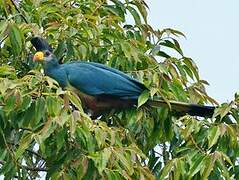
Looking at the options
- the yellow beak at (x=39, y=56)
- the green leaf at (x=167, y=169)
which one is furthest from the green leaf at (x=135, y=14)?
the green leaf at (x=167, y=169)

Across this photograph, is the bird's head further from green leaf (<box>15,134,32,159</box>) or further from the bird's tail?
green leaf (<box>15,134,32,159</box>)

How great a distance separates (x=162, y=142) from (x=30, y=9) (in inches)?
38.4

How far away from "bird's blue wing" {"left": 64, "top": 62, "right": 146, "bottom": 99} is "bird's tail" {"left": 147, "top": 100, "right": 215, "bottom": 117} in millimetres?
127

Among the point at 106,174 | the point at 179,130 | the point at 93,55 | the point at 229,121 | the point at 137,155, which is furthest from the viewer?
the point at 93,55

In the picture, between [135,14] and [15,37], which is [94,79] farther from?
[135,14]

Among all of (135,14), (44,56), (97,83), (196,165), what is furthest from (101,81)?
(196,165)

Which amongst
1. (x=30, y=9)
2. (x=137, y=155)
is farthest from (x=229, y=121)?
(x=30, y=9)

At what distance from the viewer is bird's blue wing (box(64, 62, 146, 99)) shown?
11.7 feet

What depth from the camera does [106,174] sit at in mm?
2789

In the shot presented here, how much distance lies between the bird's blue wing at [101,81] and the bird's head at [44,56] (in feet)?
0.25

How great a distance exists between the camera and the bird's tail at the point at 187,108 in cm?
343

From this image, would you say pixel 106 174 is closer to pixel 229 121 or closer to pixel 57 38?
pixel 229 121

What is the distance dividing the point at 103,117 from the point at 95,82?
170mm

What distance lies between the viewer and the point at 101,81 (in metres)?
3.66
